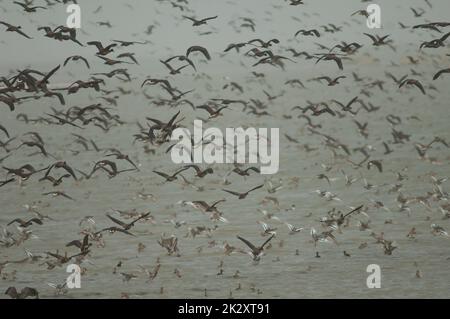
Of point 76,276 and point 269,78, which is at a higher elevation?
point 269,78

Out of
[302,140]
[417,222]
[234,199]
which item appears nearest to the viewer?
[417,222]

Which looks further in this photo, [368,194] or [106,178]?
[106,178]

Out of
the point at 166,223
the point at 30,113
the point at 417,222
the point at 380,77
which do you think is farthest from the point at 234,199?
the point at 380,77

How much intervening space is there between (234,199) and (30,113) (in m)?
34.2

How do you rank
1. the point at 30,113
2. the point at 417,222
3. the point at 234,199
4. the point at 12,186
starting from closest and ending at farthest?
the point at 417,222, the point at 234,199, the point at 12,186, the point at 30,113

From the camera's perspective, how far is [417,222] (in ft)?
107

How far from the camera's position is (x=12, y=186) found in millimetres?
39406

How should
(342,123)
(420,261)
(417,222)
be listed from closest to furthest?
(420,261), (417,222), (342,123)

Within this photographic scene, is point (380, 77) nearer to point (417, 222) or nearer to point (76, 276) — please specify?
point (417, 222)
